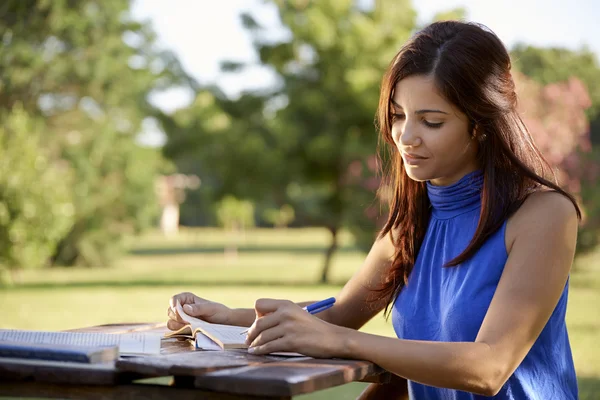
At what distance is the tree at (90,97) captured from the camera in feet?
78.0

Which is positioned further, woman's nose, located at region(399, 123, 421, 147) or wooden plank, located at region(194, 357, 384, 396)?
woman's nose, located at region(399, 123, 421, 147)

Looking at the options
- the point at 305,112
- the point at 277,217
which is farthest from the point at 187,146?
the point at 277,217

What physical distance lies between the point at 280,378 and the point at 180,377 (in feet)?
0.73

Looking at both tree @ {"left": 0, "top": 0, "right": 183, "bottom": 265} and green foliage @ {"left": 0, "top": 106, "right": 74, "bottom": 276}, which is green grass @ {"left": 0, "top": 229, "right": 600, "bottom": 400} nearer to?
green foliage @ {"left": 0, "top": 106, "right": 74, "bottom": 276}

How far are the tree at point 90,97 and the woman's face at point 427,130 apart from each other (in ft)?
67.3

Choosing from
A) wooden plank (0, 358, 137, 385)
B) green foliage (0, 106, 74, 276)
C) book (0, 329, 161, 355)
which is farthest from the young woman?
green foliage (0, 106, 74, 276)

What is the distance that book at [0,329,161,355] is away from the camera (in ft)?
6.33

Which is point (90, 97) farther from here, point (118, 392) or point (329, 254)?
point (118, 392)

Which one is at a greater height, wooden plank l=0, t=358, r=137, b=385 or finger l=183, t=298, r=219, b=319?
finger l=183, t=298, r=219, b=319

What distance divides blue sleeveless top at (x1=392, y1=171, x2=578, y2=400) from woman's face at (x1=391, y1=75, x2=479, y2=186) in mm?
114

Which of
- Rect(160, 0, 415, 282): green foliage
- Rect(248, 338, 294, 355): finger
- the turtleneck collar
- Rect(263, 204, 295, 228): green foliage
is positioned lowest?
Rect(248, 338, 294, 355): finger

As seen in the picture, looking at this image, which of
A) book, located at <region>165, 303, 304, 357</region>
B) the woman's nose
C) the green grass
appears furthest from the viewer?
the green grass

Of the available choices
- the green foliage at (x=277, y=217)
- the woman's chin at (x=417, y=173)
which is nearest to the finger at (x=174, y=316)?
the woman's chin at (x=417, y=173)

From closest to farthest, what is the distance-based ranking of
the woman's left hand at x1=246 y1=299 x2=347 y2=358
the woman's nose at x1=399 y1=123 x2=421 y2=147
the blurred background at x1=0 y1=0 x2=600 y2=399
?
1. the woman's left hand at x1=246 y1=299 x2=347 y2=358
2. the woman's nose at x1=399 y1=123 x2=421 y2=147
3. the blurred background at x1=0 y1=0 x2=600 y2=399
